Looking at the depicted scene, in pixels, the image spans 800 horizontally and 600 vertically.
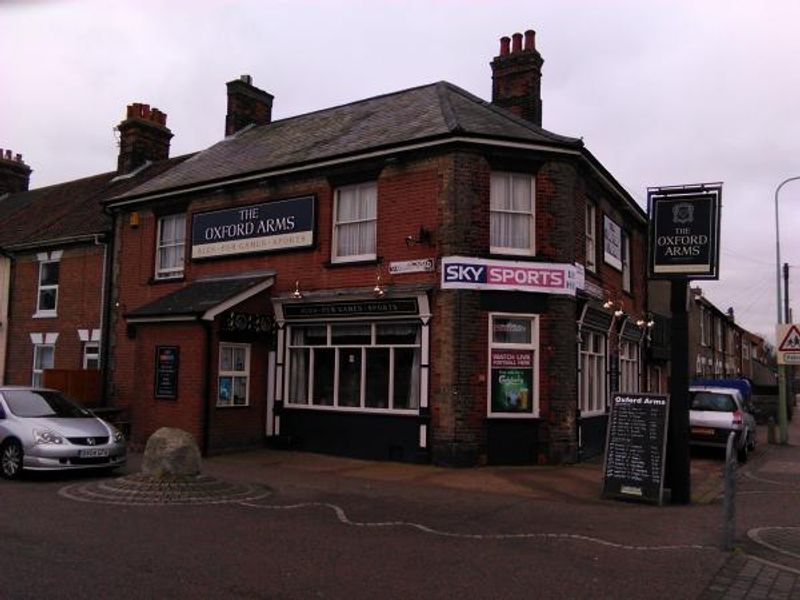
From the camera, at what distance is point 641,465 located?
34.1 ft

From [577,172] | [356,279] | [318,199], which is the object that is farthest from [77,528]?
[577,172]

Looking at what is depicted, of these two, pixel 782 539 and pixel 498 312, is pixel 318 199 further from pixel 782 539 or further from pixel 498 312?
pixel 782 539

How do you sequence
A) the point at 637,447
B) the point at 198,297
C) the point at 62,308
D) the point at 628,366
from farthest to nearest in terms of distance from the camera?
1. the point at 62,308
2. the point at 628,366
3. the point at 198,297
4. the point at 637,447

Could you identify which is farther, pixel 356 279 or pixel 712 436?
pixel 712 436

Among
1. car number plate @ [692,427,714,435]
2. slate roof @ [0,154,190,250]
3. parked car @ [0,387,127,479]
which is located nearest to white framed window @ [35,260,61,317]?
slate roof @ [0,154,190,250]

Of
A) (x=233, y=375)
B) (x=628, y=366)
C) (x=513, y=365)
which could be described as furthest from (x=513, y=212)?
(x=628, y=366)

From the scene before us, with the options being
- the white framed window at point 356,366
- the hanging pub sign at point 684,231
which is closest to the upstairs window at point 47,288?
the white framed window at point 356,366

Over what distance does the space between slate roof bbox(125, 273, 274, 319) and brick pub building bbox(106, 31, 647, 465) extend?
6 cm

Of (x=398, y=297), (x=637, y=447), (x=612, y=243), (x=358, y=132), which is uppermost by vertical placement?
(x=358, y=132)

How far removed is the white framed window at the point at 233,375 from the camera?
613 inches

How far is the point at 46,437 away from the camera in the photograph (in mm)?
11453

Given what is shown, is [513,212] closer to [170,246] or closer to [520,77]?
[520,77]

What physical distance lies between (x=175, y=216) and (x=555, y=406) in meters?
10.4

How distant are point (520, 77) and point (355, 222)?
256 inches
